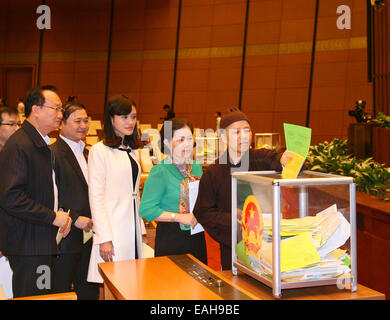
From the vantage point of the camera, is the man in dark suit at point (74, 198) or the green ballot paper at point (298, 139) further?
the man in dark suit at point (74, 198)

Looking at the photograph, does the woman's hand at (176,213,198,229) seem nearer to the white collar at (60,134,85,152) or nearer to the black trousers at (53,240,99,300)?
the black trousers at (53,240,99,300)

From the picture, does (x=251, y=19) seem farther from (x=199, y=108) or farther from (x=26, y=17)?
(x=26, y=17)

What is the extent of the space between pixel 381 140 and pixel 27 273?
4082mm

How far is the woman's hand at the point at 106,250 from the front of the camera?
218 cm

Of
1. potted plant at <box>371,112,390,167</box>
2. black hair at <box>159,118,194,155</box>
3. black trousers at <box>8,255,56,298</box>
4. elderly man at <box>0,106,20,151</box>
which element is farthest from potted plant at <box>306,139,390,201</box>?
elderly man at <box>0,106,20,151</box>

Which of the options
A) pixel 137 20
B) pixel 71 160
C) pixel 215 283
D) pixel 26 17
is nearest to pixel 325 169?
pixel 71 160

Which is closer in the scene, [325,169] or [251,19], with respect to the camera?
[325,169]

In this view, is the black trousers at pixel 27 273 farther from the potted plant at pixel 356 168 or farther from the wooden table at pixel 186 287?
the potted plant at pixel 356 168

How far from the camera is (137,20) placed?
1328 centimetres

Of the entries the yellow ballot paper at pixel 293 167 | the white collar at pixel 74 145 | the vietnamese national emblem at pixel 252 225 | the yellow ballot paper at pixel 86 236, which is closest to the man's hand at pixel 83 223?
the yellow ballot paper at pixel 86 236

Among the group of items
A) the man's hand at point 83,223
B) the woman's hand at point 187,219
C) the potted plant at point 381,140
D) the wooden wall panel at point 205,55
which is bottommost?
the man's hand at point 83,223

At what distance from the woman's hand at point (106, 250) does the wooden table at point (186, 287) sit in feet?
1.76

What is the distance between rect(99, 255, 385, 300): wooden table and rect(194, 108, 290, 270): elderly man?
0.61ft
